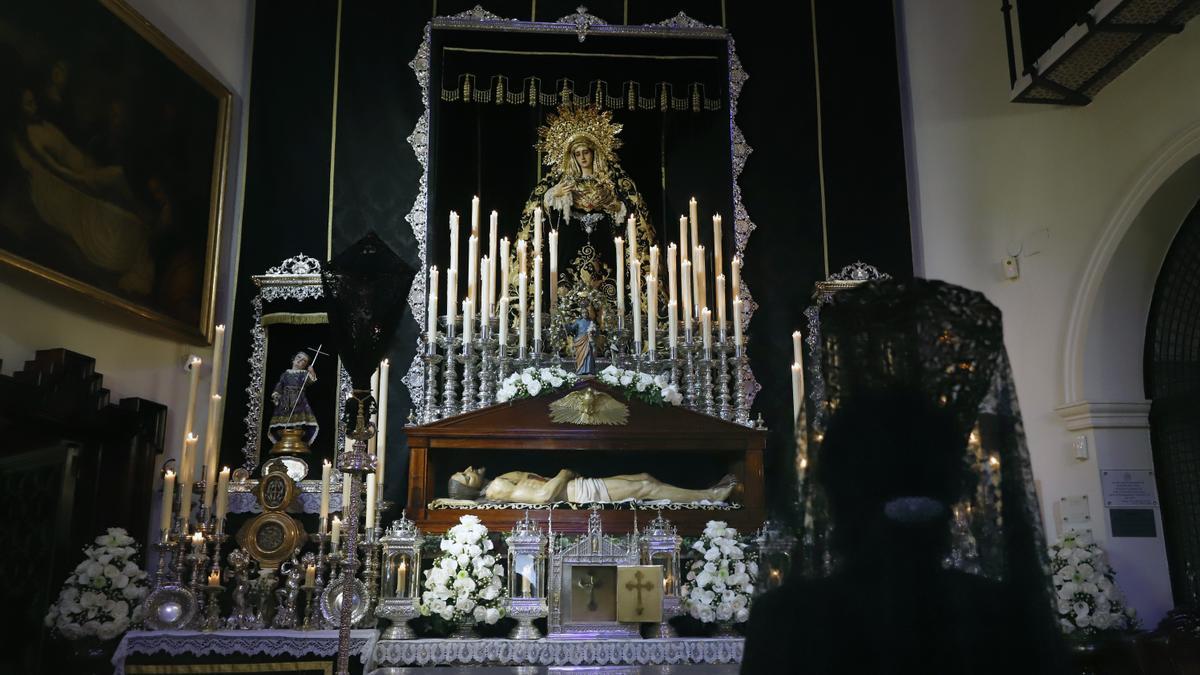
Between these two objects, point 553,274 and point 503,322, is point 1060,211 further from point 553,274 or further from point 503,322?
point 503,322

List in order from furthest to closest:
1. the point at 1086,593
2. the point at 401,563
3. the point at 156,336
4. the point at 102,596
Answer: the point at 156,336 < the point at 401,563 < the point at 1086,593 < the point at 102,596

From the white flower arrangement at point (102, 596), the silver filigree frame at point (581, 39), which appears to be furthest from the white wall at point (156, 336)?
the silver filigree frame at point (581, 39)

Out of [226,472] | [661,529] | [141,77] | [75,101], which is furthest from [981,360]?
[141,77]

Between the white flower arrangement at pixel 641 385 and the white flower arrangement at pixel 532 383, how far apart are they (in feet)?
0.88

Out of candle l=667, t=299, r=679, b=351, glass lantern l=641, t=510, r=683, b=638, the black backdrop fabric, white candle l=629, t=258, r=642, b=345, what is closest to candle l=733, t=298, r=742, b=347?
candle l=667, t=299, r=679, b=351

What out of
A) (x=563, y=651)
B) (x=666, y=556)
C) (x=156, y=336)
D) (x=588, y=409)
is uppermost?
(x=156, y=336)

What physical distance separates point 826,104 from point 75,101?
19.8 feet

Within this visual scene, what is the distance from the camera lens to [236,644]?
210 inches

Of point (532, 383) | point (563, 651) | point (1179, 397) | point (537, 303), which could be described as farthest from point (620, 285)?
point (1179, 397)

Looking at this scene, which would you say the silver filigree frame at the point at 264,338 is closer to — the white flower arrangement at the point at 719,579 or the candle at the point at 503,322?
the candle at the point at 503,322

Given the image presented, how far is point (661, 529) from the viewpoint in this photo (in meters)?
6.14

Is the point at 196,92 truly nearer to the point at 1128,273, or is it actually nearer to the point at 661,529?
the point at 661,529

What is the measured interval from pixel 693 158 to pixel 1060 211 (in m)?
2.99

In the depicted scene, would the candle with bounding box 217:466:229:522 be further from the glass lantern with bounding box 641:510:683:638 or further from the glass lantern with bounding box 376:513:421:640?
the glass lantern with bounding box 641:510:683:638
